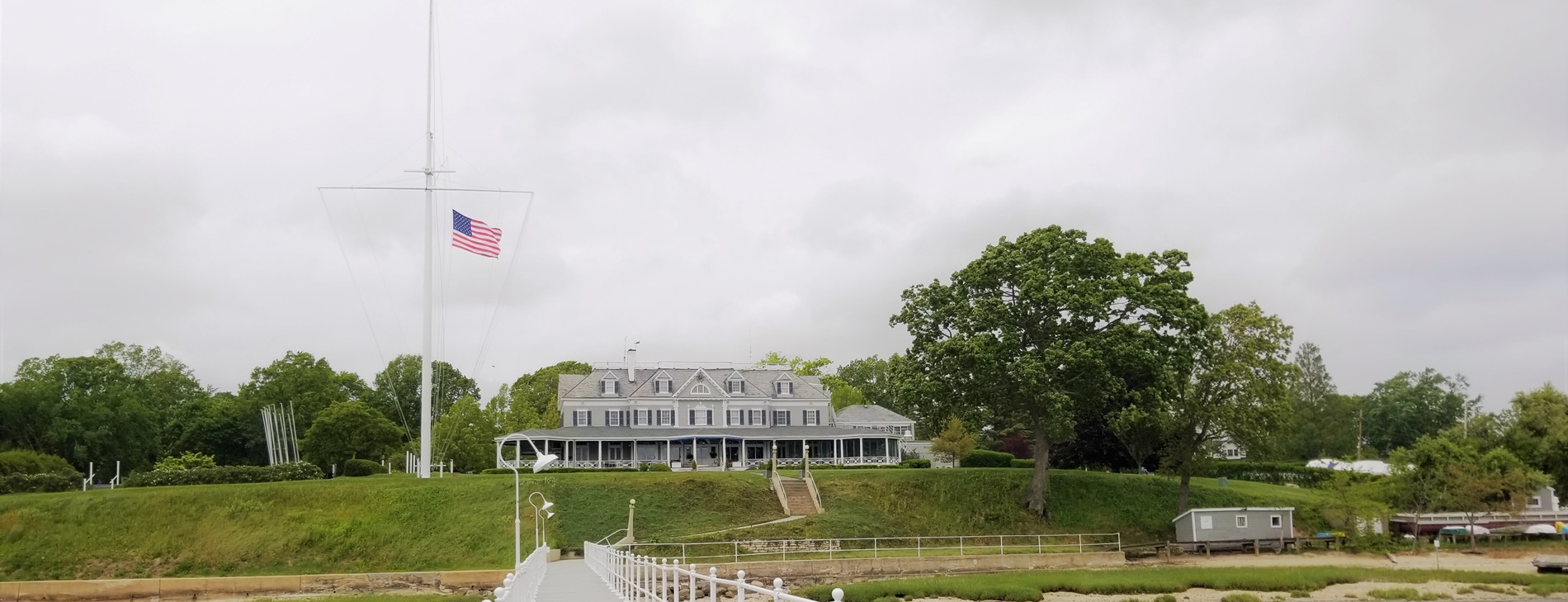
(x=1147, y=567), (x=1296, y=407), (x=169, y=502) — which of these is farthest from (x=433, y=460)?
(x=1296, y=407)

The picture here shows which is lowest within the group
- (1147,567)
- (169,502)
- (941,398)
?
(1147,567)

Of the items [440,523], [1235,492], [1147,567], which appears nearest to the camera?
[1147,567]

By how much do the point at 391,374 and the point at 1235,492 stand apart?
7306cm

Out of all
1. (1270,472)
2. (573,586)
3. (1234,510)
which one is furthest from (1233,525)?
(573,586)

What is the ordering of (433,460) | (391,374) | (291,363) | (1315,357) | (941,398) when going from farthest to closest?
(391,374) → (1315,357) → (291,363) → (433,460) → (941,398)

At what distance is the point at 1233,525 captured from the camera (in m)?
44.2

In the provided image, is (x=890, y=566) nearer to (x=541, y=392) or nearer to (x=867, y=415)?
(x=867, y=415)

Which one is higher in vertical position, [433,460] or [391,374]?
[391,374]

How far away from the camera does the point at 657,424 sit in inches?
2591

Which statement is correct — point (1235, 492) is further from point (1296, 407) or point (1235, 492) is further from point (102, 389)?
point (102, 389)

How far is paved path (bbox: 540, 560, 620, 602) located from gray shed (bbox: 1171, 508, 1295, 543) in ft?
79.0

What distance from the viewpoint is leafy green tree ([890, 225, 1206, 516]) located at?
44.6 metres

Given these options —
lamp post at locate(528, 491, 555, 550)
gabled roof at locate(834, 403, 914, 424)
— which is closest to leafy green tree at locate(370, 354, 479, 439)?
gabled roof at locate(834, 403, 914, 424)

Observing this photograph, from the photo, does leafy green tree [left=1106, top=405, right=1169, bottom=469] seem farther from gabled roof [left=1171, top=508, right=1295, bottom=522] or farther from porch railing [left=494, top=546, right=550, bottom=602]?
porch railing [left=494, top=546, right=550, bottom=602]
